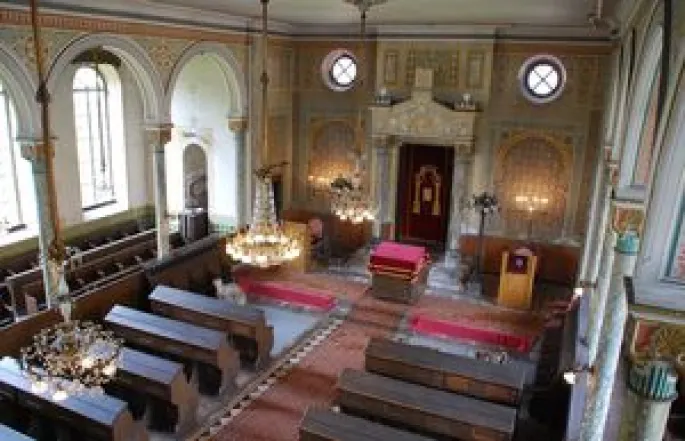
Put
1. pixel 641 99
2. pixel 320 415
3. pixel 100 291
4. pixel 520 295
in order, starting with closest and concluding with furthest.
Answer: pixel 641 99 < pixel 320 415 < pixel 100 291 < pixel 520 295

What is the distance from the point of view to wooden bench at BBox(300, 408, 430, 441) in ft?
21.4

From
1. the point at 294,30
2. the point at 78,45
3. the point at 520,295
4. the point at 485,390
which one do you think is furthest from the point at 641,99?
the point at 294,30

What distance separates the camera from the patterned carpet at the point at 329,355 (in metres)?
8.20

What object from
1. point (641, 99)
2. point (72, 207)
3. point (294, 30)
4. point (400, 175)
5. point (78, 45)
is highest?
point (294, 30)

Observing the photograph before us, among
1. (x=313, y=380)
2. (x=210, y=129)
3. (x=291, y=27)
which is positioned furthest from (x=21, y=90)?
(x=291, y=27)

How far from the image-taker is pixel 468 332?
11477mm

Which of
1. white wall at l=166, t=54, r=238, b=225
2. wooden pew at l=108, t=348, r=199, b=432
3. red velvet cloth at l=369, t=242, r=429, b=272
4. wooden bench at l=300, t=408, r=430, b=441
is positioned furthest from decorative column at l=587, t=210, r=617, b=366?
white wall at l=166, t=54, r=238, b=225

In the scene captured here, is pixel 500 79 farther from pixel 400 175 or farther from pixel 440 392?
pixel 440 392

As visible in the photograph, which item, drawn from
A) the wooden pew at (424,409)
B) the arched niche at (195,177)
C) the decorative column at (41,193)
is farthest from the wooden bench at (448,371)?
the arched niche at (195,177)

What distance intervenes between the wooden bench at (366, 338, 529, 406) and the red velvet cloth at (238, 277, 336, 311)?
13.3 ft

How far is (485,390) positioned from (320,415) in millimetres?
2417

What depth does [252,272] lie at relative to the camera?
1395 centimetres

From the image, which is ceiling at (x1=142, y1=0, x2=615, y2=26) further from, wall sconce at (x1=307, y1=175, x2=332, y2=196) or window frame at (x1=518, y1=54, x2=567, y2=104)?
wall sconce at (x1=307, y1=175, x2=332, y2=196)

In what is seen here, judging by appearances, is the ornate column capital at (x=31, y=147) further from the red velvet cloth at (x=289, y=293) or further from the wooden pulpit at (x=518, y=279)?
the wooden pulpit at (x=518, y=279)
